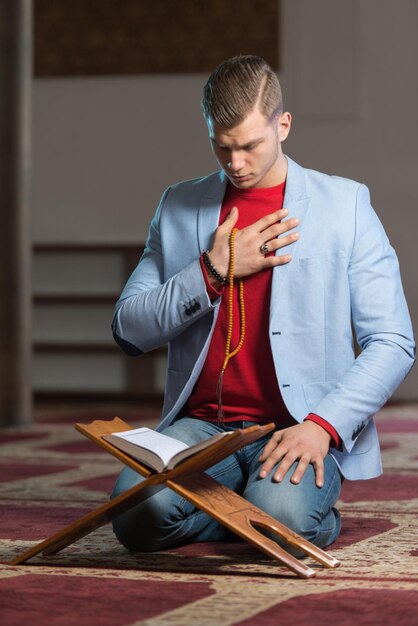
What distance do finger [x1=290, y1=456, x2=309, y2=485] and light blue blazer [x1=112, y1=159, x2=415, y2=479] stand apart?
14 centimetres

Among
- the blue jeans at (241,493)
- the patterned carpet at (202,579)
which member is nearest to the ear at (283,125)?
the blue jeans at (241,493)

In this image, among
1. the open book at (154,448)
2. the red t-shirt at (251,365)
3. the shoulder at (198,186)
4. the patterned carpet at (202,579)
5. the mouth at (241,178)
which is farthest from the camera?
the shoulder at (198,186)

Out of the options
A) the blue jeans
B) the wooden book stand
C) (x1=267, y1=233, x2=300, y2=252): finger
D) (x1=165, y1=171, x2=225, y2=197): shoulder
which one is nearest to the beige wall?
(x1=165, y1=171, x2=225, y2=197): shoulder

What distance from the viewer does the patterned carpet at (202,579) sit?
2078 millimetres

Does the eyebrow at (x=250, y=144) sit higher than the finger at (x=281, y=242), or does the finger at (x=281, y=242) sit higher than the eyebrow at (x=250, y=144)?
the eyebrow at (x=250, y=144)

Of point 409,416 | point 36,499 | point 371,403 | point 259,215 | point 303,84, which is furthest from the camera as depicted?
point 303,84

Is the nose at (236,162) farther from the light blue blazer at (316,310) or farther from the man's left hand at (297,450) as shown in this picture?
the man's left hand at (297,450)

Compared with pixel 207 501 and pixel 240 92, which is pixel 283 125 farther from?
pixel 207 501

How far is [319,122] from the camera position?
30.8 ft

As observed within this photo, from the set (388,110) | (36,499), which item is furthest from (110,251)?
(36,499)

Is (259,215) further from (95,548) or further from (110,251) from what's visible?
(110,251)

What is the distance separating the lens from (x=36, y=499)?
3760 millimetres

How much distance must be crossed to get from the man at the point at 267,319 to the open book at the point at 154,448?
0.81ft

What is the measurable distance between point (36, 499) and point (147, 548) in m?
1.04
